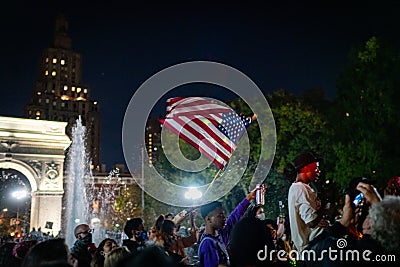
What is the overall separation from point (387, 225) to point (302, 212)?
1.87m

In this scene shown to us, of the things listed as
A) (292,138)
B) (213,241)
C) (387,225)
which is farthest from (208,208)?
(292,138)

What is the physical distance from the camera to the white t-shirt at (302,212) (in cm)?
523

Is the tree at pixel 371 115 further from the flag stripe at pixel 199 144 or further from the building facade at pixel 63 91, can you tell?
the building facade at pixel 63 91

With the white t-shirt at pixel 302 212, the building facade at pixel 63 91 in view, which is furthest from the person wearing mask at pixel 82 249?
the building facade at pixel 63 91

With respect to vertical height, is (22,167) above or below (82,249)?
above

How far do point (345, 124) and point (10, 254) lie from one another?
24.2 meters

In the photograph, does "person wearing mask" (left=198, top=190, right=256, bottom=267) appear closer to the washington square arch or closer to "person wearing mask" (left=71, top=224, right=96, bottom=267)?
"person wearing mask" (left=71, top=224, right=96, bottom=267)

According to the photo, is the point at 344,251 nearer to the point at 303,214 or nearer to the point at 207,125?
the point at 303,214

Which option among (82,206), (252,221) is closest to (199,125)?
(252,221)

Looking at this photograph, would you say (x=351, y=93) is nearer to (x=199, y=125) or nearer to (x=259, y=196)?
(x=199, y=125)

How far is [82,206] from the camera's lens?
114 feet

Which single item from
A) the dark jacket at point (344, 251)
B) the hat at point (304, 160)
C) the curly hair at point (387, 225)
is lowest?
the dark jacket at point (344, 251)

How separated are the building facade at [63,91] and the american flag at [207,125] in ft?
309

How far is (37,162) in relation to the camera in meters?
32.2
